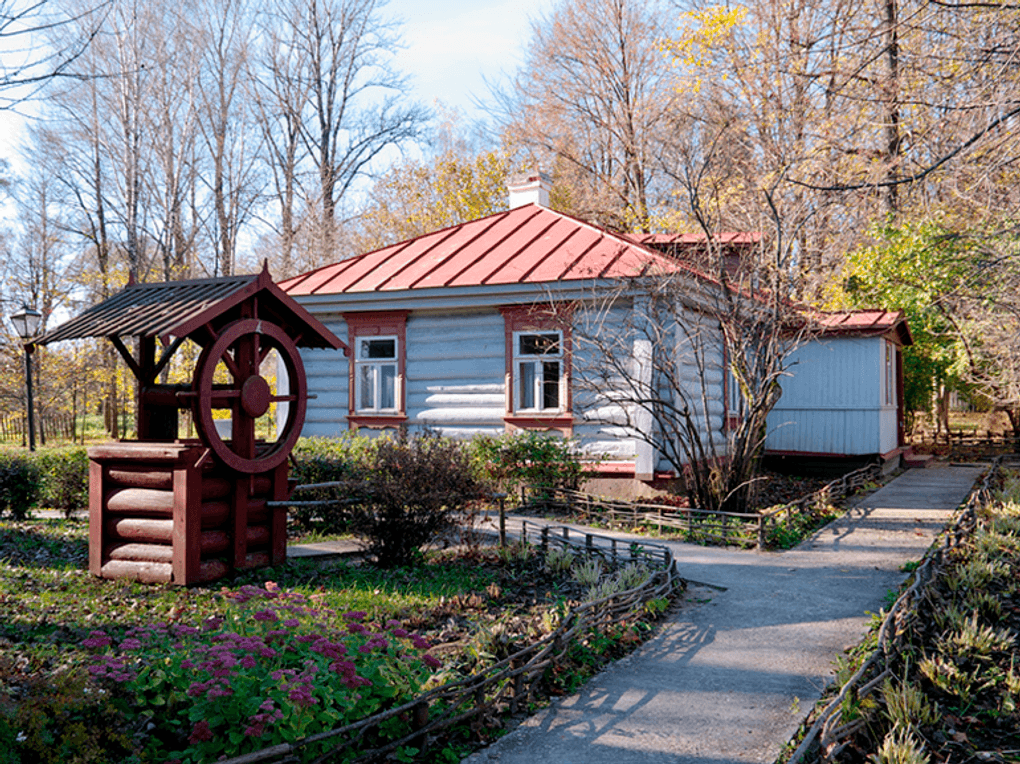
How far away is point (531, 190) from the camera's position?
17.4 metres

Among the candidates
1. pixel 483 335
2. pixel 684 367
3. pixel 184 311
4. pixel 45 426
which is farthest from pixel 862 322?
pixel 45 426

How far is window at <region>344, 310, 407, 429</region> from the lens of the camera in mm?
14539

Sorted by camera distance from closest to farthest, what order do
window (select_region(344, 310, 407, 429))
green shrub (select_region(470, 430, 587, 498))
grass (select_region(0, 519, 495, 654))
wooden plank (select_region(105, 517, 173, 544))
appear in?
grass (select_region(0, 519, 495, 654)), wooden plank (select_region(105, 517, 173, 544)), green shrub (select_region(470, 430, 587, 498)), window (select_region(344, 310, 407, 429))

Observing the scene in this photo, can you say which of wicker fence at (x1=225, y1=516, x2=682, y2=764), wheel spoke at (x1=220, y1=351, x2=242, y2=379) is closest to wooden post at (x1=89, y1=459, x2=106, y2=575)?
wheel spoke at (x1=220, y1=351, x2=242, y2=379)

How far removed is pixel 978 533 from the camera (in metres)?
9.31

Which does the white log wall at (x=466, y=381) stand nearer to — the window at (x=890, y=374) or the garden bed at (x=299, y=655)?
the garden bed at (x=299, y=655)

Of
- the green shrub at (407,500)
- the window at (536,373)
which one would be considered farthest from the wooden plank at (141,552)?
the window at (536,373)

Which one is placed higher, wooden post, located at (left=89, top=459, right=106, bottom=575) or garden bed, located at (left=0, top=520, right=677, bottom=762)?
wooden post, located at (left=89, top=459, right=106, bottom=575)

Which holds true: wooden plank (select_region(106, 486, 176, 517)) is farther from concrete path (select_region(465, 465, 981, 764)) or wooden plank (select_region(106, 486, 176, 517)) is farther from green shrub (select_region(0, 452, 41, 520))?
green shrub (select_region(0, 452, 41, 520))

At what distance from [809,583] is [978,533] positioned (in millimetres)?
2848

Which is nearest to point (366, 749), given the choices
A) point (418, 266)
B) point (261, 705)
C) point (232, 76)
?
point (261, 705)

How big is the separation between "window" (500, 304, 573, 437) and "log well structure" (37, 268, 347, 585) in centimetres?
554

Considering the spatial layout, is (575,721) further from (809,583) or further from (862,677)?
(809,583)

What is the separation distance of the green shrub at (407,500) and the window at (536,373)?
5.30m
